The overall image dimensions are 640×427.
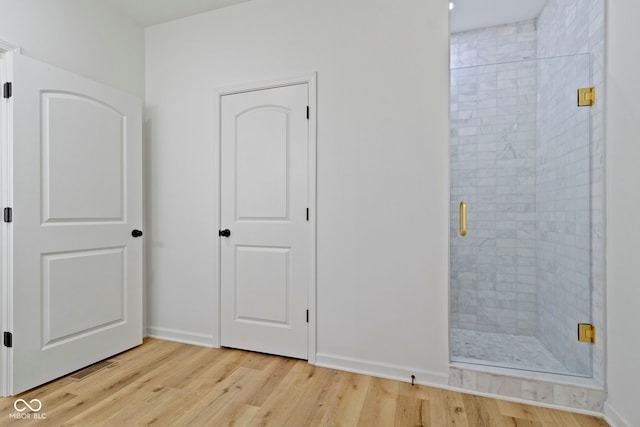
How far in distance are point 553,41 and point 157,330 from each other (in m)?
4.02

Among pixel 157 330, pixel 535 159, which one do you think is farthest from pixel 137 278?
pixel 535 159

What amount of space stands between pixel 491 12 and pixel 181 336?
3.76 meters

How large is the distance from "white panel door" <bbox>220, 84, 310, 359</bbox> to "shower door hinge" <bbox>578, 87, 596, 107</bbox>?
1.71 meters

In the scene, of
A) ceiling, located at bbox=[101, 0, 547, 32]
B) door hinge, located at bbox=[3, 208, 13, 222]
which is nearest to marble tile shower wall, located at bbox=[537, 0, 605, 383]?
ceiling, located at bbox=[101, 0, 547, 32]

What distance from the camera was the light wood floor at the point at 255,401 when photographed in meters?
1.64

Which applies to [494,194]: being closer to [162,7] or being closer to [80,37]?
[162,7]

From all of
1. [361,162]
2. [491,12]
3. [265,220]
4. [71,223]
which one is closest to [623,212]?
[361,162]

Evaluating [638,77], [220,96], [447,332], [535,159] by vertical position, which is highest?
[220,96]

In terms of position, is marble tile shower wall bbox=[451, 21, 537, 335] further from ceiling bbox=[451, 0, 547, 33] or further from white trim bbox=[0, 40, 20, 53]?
white trim bbox=[0, 40, 20, 53]

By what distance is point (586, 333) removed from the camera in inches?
72.5

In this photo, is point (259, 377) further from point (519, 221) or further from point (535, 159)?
point (535, 159)

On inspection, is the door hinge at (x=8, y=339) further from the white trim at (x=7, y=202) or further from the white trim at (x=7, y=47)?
the white trim at (x=7, y=47)

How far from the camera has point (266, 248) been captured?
246 centimetres

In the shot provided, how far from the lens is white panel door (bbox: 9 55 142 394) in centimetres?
189
